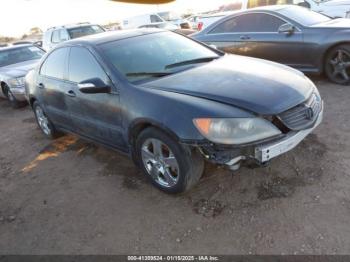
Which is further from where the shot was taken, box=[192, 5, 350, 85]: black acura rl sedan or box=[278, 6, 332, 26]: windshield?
box=[278, 6, 332, 26]: windshield

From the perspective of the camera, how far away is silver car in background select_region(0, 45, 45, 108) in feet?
26.6

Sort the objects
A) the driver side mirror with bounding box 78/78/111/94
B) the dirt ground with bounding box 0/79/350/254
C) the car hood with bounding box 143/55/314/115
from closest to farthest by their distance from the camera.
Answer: the dirt ground with bounding box 0/79/350/254, the car hood with bounding box 143/55/314/115, the driver side mirror with bounding box 78/78/111/94

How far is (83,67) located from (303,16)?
4.47m

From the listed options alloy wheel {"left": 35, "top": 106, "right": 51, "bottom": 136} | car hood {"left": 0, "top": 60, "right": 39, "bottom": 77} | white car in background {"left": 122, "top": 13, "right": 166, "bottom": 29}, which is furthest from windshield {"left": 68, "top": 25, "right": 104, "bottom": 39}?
alloy wheel {"left": 35, "top": 106, "right": 51, "bottom": 136}

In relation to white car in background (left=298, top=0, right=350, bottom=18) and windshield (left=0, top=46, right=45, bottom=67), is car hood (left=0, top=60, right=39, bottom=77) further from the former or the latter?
white car in background (left=298, top=0, right=350, bottom=18)

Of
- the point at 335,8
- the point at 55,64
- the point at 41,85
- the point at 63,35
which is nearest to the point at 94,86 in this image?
the point at 55,64

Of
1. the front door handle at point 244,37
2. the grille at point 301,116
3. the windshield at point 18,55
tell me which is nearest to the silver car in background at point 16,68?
the windshield at point 18,55

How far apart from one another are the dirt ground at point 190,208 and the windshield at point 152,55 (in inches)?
46.3

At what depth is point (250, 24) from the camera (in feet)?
22.8

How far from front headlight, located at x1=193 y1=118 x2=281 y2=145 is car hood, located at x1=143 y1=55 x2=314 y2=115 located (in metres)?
0.15

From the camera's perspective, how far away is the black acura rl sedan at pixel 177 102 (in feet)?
9.56

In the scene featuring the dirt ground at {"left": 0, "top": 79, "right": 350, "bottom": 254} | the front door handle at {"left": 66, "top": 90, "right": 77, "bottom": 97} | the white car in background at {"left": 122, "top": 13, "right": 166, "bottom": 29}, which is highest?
the front door handle at {"left": 66, "top": 90, "right": 77, "bottom": 97}

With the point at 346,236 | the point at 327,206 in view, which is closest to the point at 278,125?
the point at 327,206

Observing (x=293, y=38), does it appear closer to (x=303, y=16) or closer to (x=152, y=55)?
(x=303, y=16)
